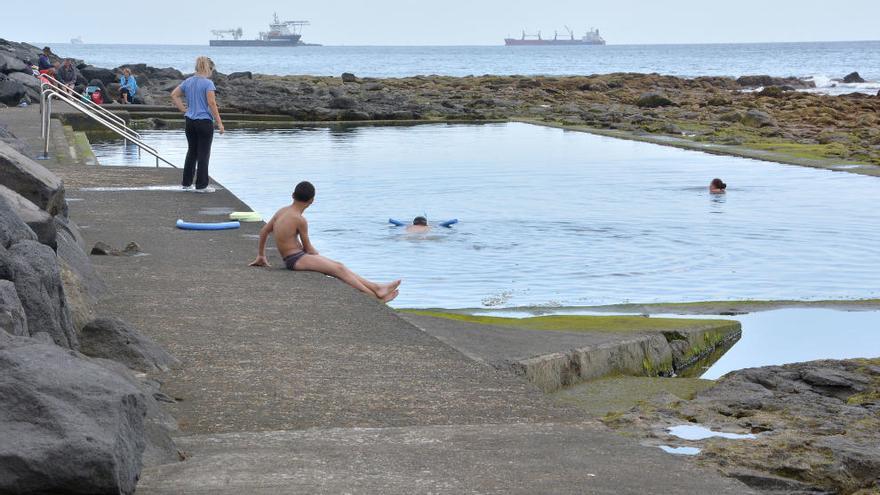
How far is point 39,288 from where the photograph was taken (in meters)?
6.07

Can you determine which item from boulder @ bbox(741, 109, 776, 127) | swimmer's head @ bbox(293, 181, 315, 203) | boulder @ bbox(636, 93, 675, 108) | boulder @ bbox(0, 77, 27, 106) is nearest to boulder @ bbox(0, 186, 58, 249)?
swimmer's head @ bbox(293, 181, 315, 203)

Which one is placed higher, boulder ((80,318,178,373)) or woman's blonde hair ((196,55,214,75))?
woman's blonde hair ((196,55,214,75))

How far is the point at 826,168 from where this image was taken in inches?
1045

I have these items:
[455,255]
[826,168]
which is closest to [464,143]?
[826,168]

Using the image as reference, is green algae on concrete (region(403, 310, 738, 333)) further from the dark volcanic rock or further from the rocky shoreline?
the rocky shoreline

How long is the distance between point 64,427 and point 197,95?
420 inches

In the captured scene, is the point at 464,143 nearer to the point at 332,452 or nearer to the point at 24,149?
the point at 24,149

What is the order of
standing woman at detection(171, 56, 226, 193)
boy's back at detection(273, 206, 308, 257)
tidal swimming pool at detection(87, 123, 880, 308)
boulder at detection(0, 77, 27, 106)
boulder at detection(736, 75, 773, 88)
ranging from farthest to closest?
boulder at detection(736, 75, 773, 88) < boulder at detection(0, 77, 27, 106) < standing woman at detection(171, 56, 226, 193) < tidal swimming pool at detection(87, 123, 880, 308) < boy's back at detection(273, 206, 308, 257)

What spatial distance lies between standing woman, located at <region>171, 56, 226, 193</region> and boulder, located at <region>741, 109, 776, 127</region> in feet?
88.1

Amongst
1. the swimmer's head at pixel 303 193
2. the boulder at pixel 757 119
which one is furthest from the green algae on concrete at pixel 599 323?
the boulder at pixel 757 119

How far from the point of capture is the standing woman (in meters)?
14.5

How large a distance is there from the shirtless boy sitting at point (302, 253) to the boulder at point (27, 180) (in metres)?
1.66

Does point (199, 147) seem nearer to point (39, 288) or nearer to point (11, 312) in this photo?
point (39, 288)

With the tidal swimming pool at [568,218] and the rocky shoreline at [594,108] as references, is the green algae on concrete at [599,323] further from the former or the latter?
the rocky shoreline at [594,108]
